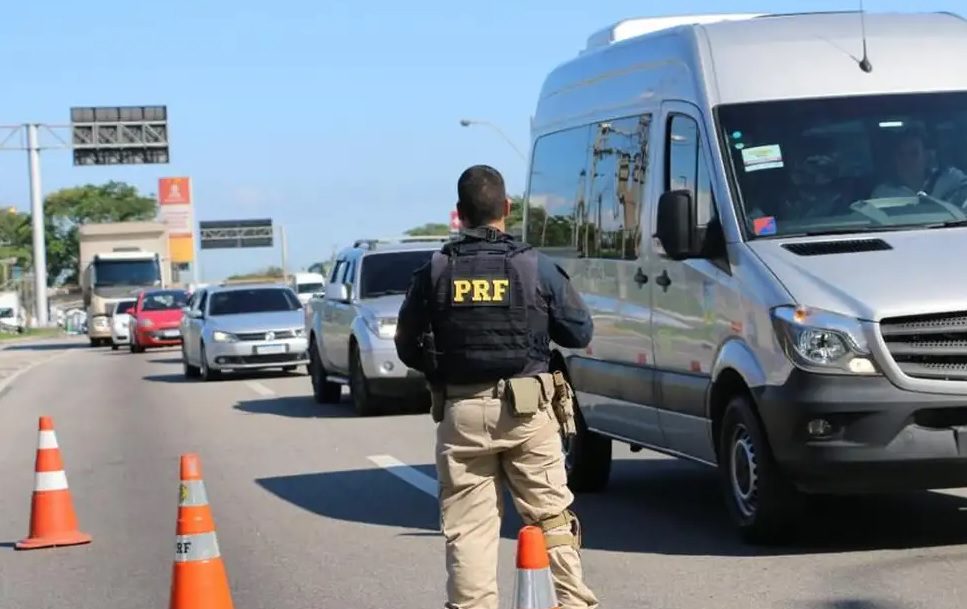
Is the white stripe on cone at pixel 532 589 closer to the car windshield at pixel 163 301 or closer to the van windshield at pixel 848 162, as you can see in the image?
the van windshield at pixel 848 162

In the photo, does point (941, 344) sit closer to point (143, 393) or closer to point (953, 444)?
point (953, 444)

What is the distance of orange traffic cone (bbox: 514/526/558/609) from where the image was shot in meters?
5.10

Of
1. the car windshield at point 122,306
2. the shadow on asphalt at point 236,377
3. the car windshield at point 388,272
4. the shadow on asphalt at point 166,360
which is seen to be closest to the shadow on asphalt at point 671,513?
the car windshield at point 388,272

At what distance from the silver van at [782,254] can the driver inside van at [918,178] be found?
1 centimetres

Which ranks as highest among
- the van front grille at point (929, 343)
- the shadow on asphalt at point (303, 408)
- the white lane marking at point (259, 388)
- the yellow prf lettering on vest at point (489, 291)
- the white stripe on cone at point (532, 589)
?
the yellow prf lettering on vest at point (489, 291)

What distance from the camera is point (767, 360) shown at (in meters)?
8.48

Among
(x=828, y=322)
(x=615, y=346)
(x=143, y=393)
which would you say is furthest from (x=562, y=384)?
(x=143, y=393)

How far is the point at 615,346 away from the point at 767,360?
7.36ft

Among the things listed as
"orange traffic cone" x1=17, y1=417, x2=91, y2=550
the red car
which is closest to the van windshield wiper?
"orange traffic cone" x1=17, y1=417, x2=91, y2=550

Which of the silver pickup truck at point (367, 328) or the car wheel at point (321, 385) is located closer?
the silver pickup truck at point (367, 328)

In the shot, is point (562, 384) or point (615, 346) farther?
point (615, 346)

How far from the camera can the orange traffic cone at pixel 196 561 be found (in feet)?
22.5

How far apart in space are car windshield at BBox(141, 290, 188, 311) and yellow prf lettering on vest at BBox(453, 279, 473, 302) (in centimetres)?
3892

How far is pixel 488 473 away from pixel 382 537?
407cm
